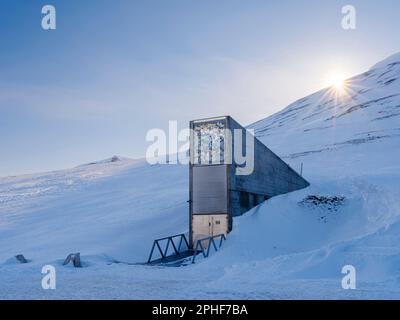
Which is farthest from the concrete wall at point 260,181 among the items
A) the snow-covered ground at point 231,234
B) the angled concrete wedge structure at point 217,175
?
the snow-covered ground at point 231,234

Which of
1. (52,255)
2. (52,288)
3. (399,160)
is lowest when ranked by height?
(52,255)

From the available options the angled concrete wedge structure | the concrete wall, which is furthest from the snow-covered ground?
the angled concrete wedge structure

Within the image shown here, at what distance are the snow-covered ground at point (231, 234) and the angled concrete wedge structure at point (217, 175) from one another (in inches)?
38.9

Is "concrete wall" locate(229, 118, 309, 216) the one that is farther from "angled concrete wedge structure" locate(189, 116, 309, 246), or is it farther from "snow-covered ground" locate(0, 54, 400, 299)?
"snow-covered ground" locate(0, 54, 400, 299)

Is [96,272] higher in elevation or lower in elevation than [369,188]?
lower

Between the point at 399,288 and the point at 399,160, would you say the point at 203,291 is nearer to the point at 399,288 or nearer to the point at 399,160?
the point at 399,288

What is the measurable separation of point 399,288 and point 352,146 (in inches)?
1790

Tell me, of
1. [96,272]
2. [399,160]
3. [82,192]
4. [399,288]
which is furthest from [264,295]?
[82,192]

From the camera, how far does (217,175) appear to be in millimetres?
21062

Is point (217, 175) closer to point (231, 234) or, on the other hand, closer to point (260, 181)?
point (231, 234)

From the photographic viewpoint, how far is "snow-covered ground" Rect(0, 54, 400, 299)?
34.9ft

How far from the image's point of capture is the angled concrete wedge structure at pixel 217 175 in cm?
2075

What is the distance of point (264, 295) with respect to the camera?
9008 mm

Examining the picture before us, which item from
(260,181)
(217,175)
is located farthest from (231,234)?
(260,181)
